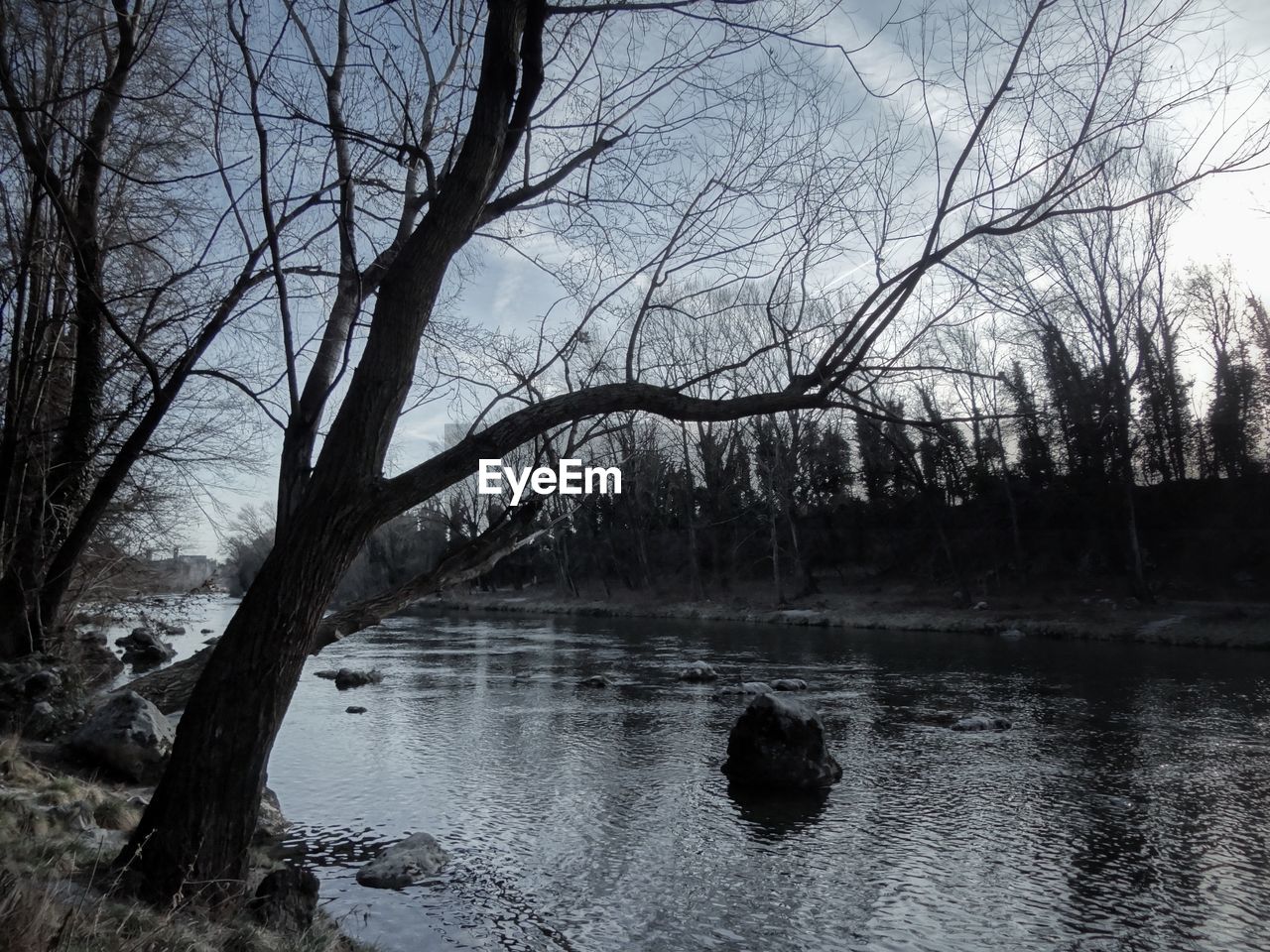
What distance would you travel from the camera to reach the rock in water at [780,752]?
11.0 metres

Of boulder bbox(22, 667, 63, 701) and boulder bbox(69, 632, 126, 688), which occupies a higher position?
boulder bbox(22, 667, 63, 701)

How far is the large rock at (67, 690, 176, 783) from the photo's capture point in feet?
30.1

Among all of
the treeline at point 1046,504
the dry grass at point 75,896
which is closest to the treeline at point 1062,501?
the treeline at point 1046,504

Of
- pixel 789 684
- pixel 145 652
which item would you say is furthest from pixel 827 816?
pixel 145 652

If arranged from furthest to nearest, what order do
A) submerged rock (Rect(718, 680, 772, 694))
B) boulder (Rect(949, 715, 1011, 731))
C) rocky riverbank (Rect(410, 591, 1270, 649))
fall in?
rocky riverbank (Rect(410, 591, 1270, 649)) → submerged rock (Rect(718, 680, 772, 694)) → boulder (Rect(949, 715, 1011, 731))

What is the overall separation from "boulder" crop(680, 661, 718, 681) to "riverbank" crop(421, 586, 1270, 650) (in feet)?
39.7

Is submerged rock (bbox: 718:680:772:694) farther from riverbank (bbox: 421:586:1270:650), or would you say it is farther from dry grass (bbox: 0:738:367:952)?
riverbank (bbox: 421:586:1270:650)

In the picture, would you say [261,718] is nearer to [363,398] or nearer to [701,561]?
[363,398]

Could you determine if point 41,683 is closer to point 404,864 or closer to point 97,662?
point 404,864

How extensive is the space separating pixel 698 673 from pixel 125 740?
1283 cm

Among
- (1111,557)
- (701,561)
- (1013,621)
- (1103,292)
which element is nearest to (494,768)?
Answer: (1013,621)

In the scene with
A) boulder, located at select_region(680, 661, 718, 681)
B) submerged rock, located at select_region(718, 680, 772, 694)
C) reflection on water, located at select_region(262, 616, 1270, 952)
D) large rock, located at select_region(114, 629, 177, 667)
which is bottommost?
reflection on water, located at select_region(262, 616, 1270, 952)

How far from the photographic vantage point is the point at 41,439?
9.21 meters

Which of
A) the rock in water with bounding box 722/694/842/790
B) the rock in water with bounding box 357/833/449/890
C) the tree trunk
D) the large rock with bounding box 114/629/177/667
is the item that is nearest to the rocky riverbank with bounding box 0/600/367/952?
the tree trunk
